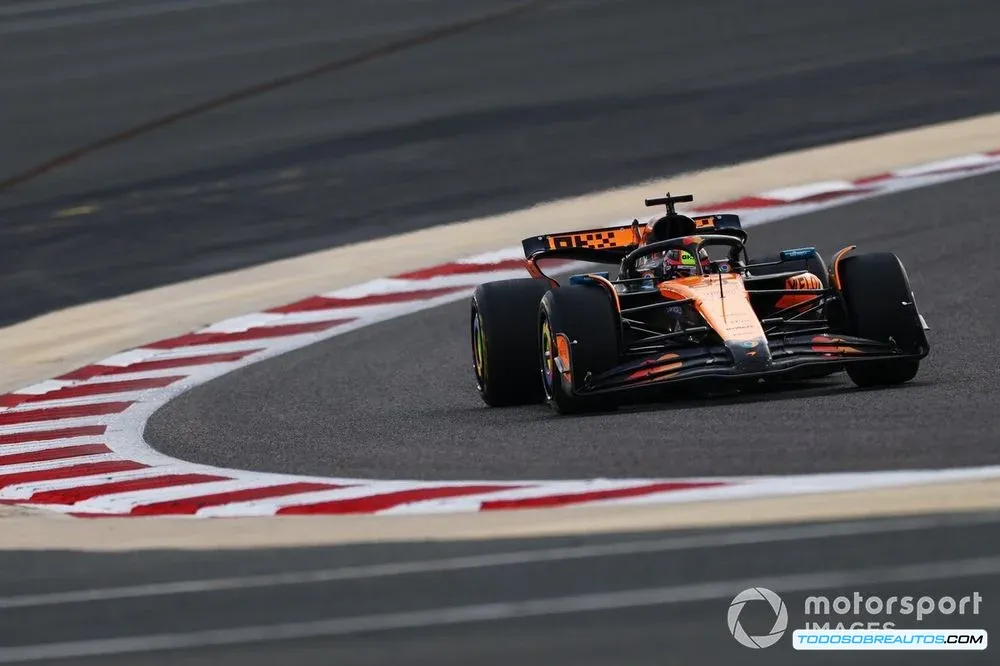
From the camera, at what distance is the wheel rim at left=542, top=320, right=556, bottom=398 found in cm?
1058

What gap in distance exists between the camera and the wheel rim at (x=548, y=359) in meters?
10.6

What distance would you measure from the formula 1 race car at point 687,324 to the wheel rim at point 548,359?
13mm

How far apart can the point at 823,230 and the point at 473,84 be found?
6.22m

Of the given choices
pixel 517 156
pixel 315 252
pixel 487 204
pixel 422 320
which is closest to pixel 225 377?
pixel 422 320

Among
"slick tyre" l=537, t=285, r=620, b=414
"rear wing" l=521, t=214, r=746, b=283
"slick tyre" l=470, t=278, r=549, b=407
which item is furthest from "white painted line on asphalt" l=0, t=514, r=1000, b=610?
"rear wing" l=521, t=214, r=746, b=283

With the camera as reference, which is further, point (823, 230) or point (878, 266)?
point (823, 230)

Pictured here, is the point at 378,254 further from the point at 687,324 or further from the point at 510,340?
the point at 687,324

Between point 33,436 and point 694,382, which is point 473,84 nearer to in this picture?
point 33,436

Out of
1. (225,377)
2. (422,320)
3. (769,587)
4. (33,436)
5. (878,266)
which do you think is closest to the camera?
(769,587)

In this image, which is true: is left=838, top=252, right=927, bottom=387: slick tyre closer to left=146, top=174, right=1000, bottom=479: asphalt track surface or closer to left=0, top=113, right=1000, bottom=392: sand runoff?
left=146, top=174, right=1000, bottom=479: asphalt track surface

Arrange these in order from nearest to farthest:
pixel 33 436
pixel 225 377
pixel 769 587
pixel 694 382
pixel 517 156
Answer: pixel 769 587
pixel 694 382
pixel 33 436
pixel 225 377
pixel 517 156

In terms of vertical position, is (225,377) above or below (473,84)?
below

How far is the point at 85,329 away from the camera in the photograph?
15.1 meters

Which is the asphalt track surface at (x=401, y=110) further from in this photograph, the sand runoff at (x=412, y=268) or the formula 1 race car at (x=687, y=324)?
the formula 1 race car at (x=687, y=324)
